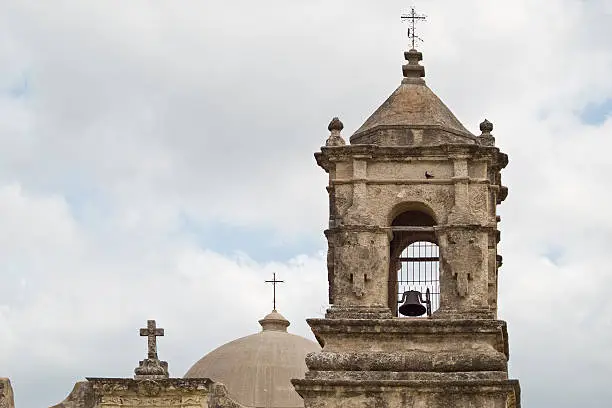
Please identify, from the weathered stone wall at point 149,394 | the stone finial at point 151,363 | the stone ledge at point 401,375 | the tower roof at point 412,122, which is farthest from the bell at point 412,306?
the stone finial at point 151,363

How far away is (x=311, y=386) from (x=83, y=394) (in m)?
3.12

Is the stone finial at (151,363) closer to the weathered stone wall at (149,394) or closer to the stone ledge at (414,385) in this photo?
the weathered stone wall at (149,394)

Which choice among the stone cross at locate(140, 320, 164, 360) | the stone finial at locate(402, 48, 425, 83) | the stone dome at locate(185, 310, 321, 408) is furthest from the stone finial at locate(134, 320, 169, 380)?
the stone finial at locate(402, 48, 425, 83)

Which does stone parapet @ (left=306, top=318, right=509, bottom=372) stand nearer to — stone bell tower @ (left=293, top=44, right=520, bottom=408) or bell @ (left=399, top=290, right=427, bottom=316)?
stone bell tower @ (left=293, top=44, right=520, bottom=408)

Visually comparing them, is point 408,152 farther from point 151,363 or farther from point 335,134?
point 151,363

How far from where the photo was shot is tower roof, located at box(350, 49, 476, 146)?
76.9ft

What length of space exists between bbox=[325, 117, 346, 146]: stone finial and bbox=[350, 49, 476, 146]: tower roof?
0.34 metres

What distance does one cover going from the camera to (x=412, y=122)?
2364cm

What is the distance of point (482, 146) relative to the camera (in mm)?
23109

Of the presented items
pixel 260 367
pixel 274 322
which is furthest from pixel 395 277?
pixel 274 322

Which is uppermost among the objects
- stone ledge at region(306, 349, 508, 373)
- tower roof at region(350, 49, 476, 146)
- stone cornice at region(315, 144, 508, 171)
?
tower roof at region(350, 49, 476, 146)

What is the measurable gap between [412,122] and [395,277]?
198 cm

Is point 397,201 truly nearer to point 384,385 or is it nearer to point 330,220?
point 330,220

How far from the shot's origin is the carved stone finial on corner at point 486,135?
2328 cm
